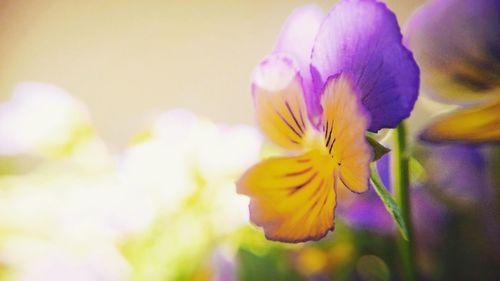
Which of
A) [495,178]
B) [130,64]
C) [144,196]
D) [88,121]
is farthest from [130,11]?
[495,178]

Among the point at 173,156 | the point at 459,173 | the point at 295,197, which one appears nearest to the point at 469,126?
the point at 459,173

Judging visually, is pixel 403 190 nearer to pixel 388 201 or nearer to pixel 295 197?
pixel 388 201

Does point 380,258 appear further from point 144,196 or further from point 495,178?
point 144,196

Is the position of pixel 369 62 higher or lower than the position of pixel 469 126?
higher

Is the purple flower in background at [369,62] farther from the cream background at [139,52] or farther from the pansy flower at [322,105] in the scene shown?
the cream background at [139,52]

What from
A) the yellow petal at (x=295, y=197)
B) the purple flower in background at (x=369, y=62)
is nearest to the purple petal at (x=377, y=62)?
the purple flower in background at (x=369, y=62)

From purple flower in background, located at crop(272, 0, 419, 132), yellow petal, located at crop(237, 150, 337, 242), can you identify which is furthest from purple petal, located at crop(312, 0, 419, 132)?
yellow petal, located at crop(237, 150, 337, 242)
